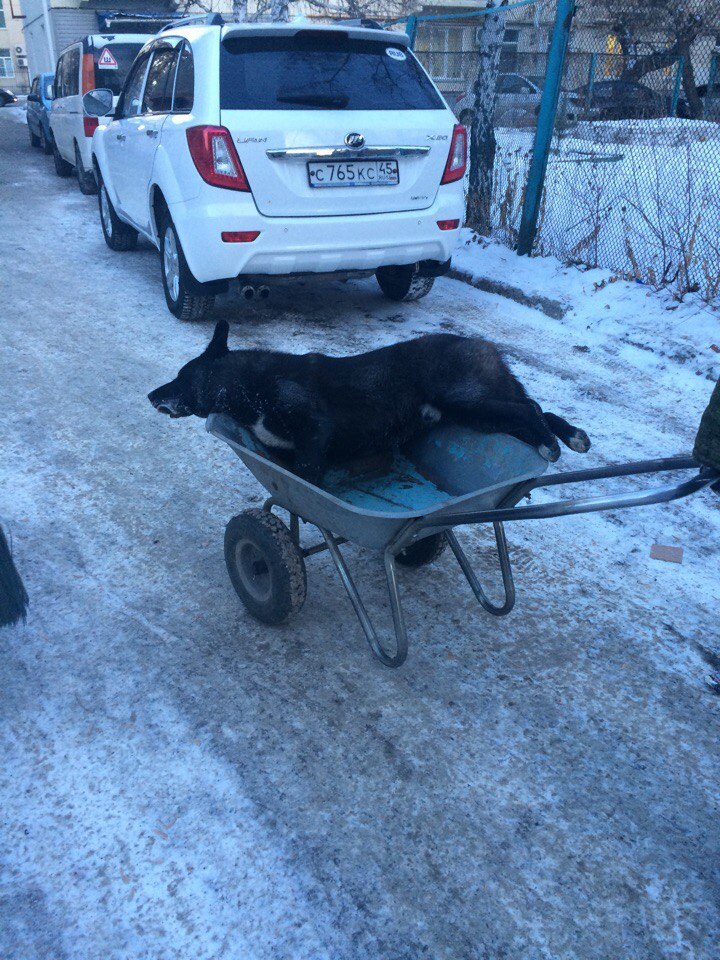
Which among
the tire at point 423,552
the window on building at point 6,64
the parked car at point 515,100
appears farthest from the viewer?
the window on building at point 6,64

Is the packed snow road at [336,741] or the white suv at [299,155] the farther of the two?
the white suv at [299,155]

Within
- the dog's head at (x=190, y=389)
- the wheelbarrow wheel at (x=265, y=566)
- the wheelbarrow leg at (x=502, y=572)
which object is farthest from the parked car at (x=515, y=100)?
the wheelbarrow wheel at (x=265, y=566)

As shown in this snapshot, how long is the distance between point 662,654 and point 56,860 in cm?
241

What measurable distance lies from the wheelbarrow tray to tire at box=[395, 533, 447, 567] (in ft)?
0.66

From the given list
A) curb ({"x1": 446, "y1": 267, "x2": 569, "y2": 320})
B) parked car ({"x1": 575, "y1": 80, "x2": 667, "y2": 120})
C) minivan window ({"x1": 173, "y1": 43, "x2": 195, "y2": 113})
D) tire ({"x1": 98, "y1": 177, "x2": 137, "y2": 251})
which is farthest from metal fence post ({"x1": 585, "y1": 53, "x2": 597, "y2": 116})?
tire ({"x1": 98, "y1": 177, "x2": 137, "y2": 251})

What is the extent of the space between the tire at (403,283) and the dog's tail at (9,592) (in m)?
4.83

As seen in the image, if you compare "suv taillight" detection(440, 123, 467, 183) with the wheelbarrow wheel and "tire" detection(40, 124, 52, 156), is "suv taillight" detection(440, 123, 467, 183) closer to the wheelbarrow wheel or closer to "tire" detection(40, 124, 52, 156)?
the wheelbarrow wheel

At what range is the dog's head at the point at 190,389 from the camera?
3412 millimetres

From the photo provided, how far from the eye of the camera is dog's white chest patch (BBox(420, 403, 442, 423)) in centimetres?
338

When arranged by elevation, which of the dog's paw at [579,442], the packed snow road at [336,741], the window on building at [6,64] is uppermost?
the window on building at [6,64]

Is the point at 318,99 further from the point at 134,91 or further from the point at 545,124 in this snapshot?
the point at 134,91

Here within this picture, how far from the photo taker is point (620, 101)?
7918 millimetres

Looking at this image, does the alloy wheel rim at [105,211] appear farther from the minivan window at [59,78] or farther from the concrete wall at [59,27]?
the concrete wall at [59,27]

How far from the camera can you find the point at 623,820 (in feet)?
7.89
